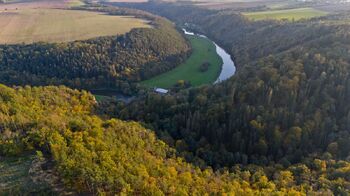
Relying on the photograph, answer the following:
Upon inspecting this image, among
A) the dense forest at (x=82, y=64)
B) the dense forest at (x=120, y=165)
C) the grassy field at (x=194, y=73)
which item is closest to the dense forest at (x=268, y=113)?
the dense forest at (x=120, y=165)

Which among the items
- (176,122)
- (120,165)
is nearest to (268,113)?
(176,122)

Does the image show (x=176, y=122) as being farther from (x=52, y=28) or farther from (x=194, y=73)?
(x=52, y=28)

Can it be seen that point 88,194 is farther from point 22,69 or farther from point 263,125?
point 22,69

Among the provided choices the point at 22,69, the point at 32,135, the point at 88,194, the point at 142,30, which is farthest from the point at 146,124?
the point at 142,30

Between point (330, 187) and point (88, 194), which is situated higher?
point (88, 194)

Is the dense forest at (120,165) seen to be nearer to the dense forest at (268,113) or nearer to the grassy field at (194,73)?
the dense forest at (268,113)

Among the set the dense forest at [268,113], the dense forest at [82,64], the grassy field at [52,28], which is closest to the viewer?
the dense forest at [268,113]
